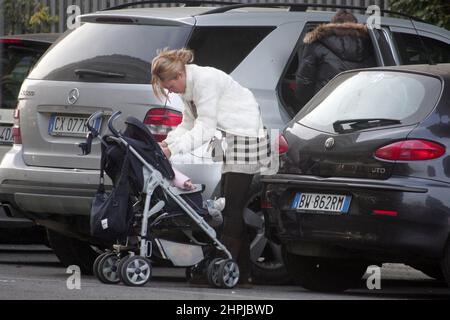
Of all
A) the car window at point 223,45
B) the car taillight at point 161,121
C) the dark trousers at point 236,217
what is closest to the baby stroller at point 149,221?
the dark trousers at point 236,217

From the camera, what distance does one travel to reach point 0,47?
41.3ft

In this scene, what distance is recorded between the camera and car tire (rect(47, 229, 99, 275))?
37.0 ft

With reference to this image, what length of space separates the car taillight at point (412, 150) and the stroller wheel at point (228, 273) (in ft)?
4.27

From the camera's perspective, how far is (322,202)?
30.8 ft

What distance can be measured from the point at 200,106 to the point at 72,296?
5.20ft

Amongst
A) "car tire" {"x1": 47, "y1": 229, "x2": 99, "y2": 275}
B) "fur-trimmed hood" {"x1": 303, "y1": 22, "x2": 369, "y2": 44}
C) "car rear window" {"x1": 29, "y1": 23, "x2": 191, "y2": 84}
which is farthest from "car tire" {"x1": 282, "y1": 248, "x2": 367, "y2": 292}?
"car tire" {"x1": 47, "y1": 229, "x2": 99, "y2": 275}

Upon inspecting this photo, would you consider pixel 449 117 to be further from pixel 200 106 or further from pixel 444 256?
pixel 200 106

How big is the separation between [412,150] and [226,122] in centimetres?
143

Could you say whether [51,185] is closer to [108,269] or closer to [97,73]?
[97,73]

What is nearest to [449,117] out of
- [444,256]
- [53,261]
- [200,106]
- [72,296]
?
[444,256]

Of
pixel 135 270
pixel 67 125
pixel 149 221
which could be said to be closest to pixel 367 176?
pixel 149 221

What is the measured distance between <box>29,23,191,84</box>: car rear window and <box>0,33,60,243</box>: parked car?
145cm

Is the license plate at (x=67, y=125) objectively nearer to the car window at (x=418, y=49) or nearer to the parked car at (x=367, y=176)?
the parked car at (x=367, y=176)

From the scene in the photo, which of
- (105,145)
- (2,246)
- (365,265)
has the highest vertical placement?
(105,145)
